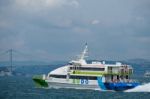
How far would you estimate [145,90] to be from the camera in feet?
345

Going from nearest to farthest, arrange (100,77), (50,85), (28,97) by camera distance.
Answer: (28,97) < (100,77) < (50,85)

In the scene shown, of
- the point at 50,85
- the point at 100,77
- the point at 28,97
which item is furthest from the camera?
the point at 50,85

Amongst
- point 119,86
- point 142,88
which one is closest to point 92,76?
point 119,86

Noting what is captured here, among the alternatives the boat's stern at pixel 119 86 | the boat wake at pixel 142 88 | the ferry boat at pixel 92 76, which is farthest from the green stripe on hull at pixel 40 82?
the boat wake at pixel 142 88

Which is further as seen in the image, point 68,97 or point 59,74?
point 59,74

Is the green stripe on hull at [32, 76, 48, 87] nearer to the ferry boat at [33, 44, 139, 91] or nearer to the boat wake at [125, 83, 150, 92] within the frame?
the ferry boat at [33, 44, 139, 91]

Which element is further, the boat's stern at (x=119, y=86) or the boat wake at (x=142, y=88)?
the boat wake at (x=142, y=88)

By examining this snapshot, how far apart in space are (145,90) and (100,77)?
36.0ft

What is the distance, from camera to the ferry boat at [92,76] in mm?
98812

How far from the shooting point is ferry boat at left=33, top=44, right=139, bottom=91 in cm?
9881

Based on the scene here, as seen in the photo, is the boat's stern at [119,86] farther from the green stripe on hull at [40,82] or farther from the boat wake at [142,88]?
the green stripe on hull at [40,82]

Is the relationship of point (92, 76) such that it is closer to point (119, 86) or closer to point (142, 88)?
point (119, 86)

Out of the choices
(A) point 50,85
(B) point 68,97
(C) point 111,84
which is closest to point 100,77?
(C) point 111,84

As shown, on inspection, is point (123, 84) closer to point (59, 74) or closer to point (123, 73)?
point (123, 73)
